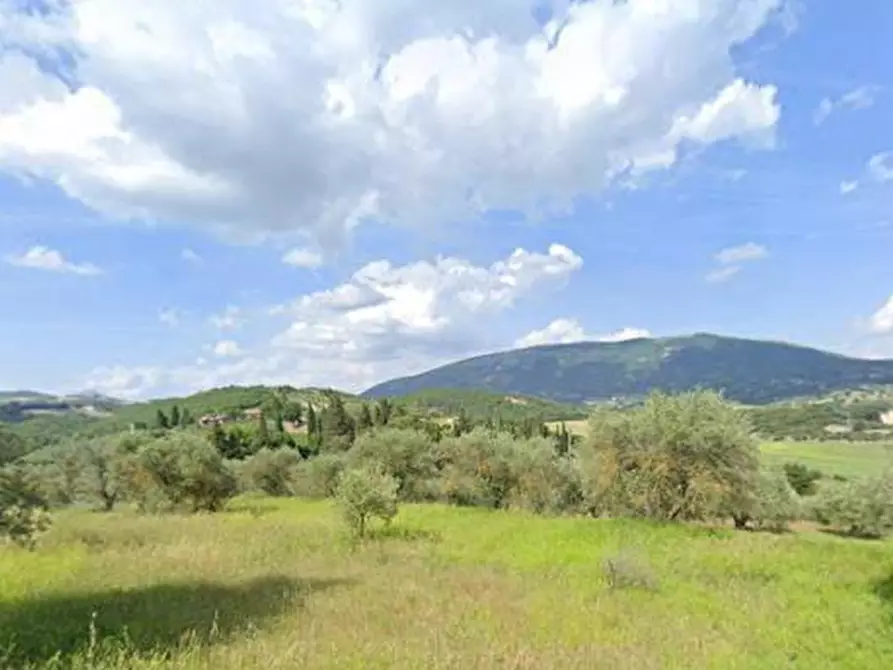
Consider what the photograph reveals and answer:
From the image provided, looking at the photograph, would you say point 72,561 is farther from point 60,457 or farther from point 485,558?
point 60,457

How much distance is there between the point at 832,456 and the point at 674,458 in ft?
472

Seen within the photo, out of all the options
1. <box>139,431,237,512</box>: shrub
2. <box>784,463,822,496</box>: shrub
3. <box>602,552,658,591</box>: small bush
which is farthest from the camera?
<box>784,463,822,496</box>: shrub

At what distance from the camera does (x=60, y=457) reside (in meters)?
71.7

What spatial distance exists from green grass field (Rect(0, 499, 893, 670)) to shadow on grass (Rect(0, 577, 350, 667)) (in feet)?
0.19

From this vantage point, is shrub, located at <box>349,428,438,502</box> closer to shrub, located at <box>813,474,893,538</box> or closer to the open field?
shrub, located at <box>813,474,893,538</box>

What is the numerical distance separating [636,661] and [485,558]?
15.3m

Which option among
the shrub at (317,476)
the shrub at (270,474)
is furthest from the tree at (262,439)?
the shrub at (317,476)

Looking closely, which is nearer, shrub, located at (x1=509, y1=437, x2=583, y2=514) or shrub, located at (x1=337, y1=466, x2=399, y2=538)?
shrub, located at (x1=337, y1=466, x2=399, y2=538)

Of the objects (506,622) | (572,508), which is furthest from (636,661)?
(572,508)

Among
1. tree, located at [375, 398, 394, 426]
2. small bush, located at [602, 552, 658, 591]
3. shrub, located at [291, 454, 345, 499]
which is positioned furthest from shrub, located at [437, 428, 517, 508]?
A: tree, located at [375, 398, 394, 426]

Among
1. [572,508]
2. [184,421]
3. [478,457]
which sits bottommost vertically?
[572,508]

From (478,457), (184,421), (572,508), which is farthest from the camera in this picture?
(184,421)

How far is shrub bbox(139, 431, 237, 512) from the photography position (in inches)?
2073

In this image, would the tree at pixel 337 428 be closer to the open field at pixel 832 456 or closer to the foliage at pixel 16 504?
the open field at pixel 832 456
